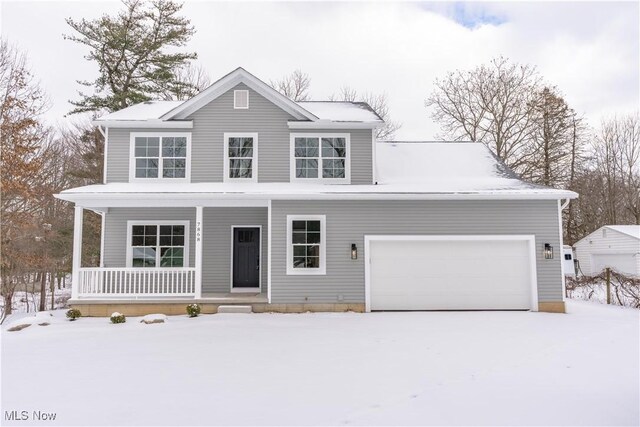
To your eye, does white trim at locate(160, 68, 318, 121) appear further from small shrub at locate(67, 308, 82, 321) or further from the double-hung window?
small shrub at locate(67, 308, 82, 321)

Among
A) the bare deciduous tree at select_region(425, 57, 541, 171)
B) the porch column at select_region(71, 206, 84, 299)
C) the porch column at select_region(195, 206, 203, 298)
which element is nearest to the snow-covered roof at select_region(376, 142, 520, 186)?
the porch column at select_region(195, 206, 203, 298)

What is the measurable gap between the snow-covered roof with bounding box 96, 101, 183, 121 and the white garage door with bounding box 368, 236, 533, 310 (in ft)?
25.6

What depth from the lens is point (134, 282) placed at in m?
10.1

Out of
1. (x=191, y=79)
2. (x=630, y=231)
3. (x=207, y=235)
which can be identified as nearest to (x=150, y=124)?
(x=207, y=235)

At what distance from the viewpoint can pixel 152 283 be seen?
428 inches

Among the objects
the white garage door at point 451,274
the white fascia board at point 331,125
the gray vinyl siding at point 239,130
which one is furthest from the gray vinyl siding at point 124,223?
the white garage door at point 451,274

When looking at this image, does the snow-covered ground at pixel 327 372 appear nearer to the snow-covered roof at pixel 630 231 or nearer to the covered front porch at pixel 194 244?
the covered front porch at pixel 194 244

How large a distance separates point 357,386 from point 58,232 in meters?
18.0

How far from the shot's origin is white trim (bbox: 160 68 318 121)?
11.4 metres

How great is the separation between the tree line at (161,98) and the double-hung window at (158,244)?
5.60 meters

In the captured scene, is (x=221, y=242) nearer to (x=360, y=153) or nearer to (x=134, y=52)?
(x=360, y=153)

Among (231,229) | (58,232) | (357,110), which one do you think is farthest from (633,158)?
(58,232)

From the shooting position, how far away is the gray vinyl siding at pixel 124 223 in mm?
11344

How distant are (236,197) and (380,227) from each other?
3920 mm
